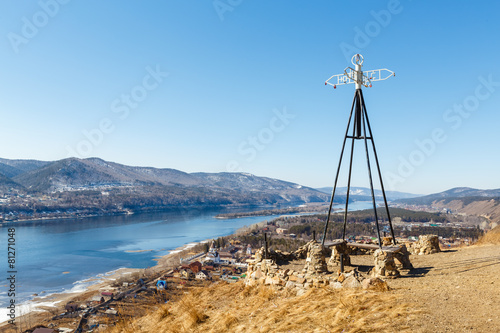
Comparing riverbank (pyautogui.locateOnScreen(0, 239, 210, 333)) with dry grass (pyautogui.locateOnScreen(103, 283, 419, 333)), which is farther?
riverbank (pyautogui.locateOnScreen(0, 239, 210, 333))

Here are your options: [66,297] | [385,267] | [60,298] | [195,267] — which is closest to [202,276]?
[195,267]

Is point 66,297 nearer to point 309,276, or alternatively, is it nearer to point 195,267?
point 195,267

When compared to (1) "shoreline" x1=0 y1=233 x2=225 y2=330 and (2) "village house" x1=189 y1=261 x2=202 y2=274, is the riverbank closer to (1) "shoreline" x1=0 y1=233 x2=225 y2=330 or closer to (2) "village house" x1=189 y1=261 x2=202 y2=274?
(1) "shoreline" x1=0 y1=233 x2=225 y2=330

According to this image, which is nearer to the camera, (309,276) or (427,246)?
(309,276)

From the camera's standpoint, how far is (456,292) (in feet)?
25.5

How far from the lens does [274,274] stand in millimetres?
10656

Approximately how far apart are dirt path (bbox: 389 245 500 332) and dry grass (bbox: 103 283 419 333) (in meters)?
0.46

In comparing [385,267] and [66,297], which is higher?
[385,267]

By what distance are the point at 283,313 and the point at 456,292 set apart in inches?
158

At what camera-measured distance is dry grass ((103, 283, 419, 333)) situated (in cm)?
663

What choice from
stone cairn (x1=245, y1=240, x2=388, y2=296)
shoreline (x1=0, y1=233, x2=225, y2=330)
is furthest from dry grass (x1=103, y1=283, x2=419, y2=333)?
shoreline (x1=0, y1=233, x2=225, y2=330)

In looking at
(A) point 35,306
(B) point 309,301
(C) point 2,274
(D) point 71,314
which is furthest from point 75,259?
(B) point 309,301

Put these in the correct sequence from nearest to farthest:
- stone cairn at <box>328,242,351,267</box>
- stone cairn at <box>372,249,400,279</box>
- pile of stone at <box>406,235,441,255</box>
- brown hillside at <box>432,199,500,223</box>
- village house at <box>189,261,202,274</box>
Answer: stone cairn at <box>372,249,400,279</box>, stone cairn at <box>328,242,351,267</box>, pile of stone at <box>406,235,441,255</box>, village house at <box>189,261,202,274</box>, brown hillside at <box>432,199,500,223</box>

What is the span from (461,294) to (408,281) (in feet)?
5.85
